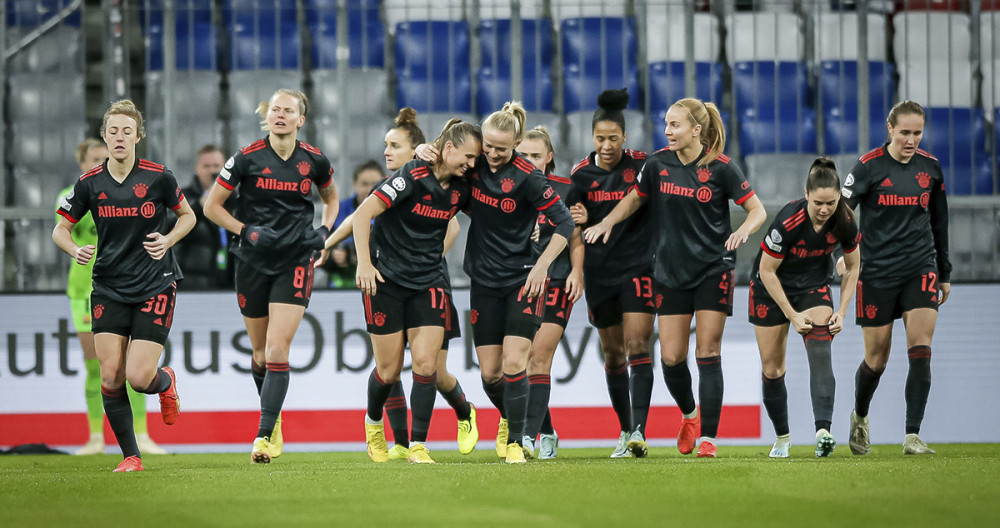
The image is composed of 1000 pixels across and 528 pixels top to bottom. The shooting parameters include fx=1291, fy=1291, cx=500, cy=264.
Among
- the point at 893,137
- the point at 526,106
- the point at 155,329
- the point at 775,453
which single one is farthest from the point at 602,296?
the point at 526,106

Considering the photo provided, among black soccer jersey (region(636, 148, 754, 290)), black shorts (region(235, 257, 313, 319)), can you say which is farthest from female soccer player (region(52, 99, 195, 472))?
black soccer jersey (region(636, 148, 754, 290))

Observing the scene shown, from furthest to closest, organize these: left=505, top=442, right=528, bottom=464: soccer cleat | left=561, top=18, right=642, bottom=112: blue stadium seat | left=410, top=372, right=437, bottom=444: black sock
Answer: left=561, top=18, right=642, bottom=112: blue stadium seat → left=410, top=372, right=437, bottom=444: black sock → left=505, top=442, right=528, bottom=464: soccer cleat

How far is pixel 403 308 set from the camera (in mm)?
6969

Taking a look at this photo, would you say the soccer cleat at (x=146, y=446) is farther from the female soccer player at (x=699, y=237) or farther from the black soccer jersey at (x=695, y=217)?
the black soccer jersey at (x=695, y=217)

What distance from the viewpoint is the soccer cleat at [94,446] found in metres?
9.36

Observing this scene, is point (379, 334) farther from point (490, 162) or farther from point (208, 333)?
point (208, 333)

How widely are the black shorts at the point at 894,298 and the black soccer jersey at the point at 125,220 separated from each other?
13.3ft

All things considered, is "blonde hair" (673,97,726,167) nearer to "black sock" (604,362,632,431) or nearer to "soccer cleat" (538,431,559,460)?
"black sock" (604,362,632,431)

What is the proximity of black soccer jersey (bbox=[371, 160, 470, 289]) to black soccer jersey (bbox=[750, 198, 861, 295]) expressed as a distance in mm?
1773

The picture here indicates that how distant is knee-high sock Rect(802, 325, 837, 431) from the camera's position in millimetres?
7273

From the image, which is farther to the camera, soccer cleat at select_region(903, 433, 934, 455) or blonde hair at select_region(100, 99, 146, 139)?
soccer cleat at select_region(903, 433, 934, 455)

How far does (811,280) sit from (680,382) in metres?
0.97

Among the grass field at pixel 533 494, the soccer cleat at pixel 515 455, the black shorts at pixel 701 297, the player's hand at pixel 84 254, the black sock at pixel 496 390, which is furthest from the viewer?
the black shorts at pixel 701 297

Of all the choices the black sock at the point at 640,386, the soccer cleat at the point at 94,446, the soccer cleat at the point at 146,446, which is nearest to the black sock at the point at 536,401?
the black sock at the point at 640,386
